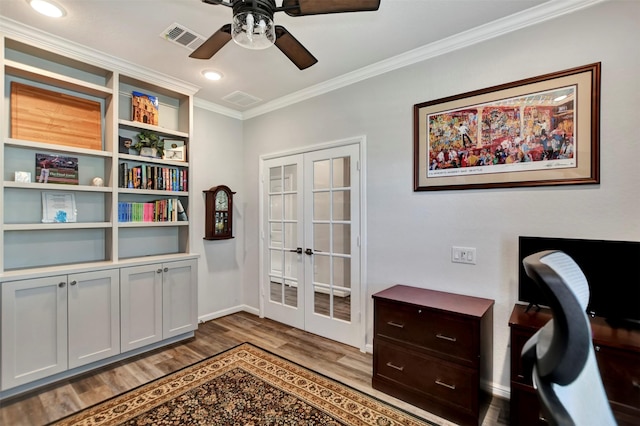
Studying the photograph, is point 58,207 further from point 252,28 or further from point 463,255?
point 463,255

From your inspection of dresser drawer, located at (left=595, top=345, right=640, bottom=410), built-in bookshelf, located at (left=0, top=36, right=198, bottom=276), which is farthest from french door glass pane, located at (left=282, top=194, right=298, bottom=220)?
dresser drawer, located at (left=595, top=345, right=640, bottom=410)

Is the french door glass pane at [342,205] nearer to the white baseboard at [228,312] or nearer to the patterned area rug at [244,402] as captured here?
the patterned area rug at [244,402]

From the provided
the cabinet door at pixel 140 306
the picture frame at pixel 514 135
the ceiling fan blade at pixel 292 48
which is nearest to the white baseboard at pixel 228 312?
the cabinet door at pixel 140 306

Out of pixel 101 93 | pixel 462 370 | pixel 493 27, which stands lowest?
pixel 462 370

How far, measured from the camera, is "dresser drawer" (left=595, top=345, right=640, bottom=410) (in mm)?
1480

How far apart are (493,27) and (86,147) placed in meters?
3.57

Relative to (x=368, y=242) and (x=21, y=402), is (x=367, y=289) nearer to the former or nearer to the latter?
(x=368, y=242)

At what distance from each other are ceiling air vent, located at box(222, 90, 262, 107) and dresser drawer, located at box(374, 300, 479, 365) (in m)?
2.78

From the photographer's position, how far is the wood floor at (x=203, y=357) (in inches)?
80.8

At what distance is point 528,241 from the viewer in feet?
6.56

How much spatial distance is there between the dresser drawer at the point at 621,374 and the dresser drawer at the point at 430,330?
1.93 ft

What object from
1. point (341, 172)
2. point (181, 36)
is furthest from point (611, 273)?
point (181, 36)

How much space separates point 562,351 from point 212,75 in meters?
3.38

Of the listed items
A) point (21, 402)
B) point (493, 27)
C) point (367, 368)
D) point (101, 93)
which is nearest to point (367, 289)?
Result: point (367, 368)
